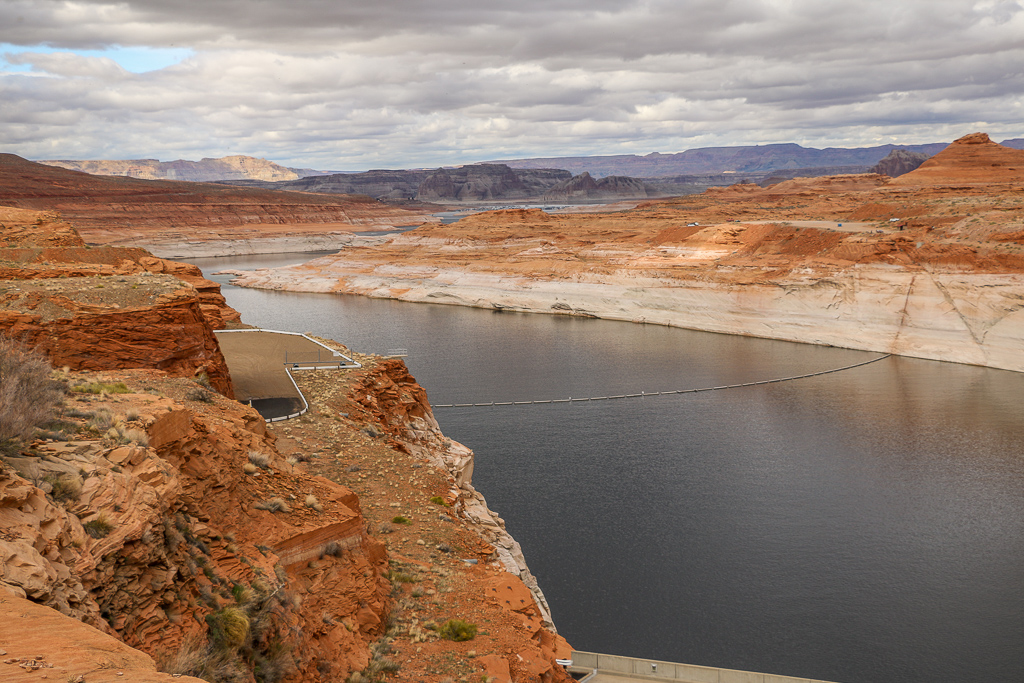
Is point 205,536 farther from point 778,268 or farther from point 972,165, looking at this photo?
point 972,165

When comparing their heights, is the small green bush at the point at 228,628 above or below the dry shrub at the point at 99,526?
below

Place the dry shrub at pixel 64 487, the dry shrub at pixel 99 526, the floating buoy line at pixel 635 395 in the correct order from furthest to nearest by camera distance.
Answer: the floating buoy line at pixel 635 395, the dry shrub at pixel 64 487, the dry shrub at pixel 99 526

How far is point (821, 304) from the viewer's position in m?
49.9

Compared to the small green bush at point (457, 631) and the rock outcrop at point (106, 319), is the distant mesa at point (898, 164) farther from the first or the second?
the small green bush at point (457, 631)

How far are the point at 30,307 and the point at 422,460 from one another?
9164mm

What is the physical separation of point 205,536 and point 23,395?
7.55ft

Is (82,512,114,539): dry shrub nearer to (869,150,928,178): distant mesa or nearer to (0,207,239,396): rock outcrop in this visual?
(0,207,239,396): rock outcrop

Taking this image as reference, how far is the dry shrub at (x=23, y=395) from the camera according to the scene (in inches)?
254

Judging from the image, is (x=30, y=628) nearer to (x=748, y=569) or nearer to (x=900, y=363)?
(x=748, y=569)

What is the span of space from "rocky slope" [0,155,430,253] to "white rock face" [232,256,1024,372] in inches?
2256

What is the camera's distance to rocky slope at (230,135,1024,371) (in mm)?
44594

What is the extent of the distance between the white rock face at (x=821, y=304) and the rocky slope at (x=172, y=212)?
188 ft

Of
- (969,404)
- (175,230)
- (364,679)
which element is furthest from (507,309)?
(175,230)

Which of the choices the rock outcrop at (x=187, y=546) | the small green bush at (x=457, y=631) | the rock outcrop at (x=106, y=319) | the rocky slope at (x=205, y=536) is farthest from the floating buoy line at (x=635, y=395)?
the small green bush at (x=457, y=631)
